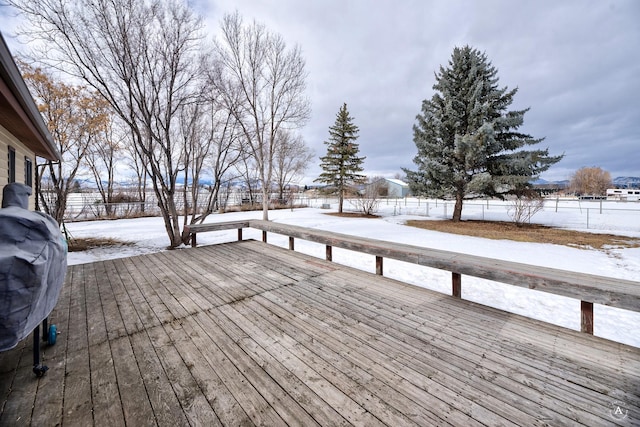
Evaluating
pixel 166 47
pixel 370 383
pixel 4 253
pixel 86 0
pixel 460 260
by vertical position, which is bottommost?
pixel 370 383

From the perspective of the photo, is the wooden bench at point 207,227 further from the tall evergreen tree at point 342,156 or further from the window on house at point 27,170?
the tall evergreen tree at point 342,156

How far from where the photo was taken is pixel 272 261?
459cm

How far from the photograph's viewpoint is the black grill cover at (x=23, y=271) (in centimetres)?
123

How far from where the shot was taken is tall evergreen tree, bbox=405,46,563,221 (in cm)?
1209

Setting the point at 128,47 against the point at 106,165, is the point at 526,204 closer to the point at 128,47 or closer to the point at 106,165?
the point at 128,47

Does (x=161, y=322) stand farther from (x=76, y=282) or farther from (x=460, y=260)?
(x=460, y=260)

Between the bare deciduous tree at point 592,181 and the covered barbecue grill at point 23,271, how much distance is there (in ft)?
216

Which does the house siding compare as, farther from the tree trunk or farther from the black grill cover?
the tree trunk

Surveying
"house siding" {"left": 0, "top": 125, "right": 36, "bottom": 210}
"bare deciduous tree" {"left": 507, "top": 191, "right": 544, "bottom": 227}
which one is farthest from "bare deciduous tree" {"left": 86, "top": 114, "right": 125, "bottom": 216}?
"bare deciduous tree" {"left": 507, "top": 191, "right": 544, "bottom": 227}

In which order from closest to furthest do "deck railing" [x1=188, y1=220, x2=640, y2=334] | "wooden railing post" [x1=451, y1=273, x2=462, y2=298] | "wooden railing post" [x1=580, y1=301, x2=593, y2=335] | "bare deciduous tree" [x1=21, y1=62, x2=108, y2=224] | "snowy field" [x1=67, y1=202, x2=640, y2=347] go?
"deck railing" [x1=188, y1=220, x2=640, y2=334], "wooden railing post" [x1=580, y1=301, x2=593, y2=335], "wooden railing post" [x1=451, y1=273, x2=462, y2=298], "snowy field" [x1=67, y1=202, x2=640, y2=347], "bare deciduous tree" [x1=21, y1=62, x2=108, y2=224]

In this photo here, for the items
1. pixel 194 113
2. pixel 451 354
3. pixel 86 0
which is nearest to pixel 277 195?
pixel 194 113

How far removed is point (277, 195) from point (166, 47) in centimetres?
2046

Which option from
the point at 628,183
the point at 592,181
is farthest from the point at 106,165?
the point at 628,183

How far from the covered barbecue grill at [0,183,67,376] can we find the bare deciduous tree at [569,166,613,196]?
216 feet
